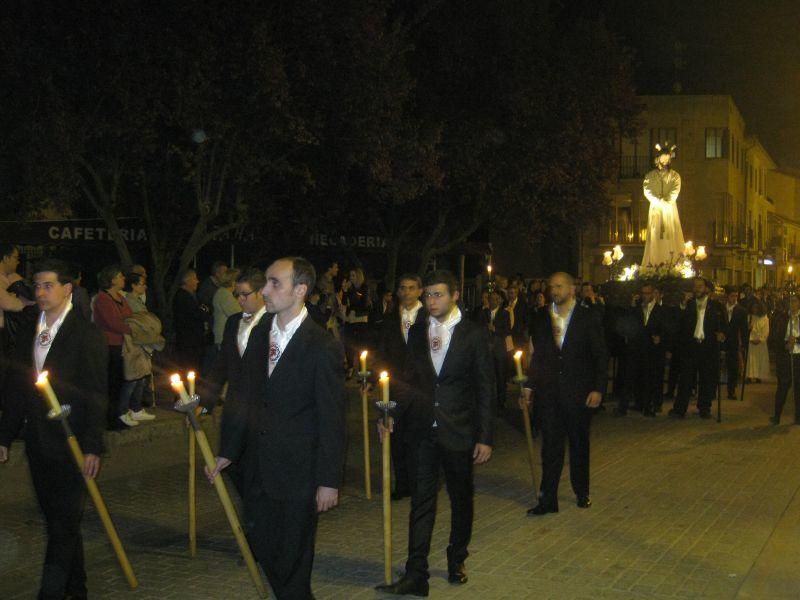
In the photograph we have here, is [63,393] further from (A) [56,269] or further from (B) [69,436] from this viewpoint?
(A) [56,269]

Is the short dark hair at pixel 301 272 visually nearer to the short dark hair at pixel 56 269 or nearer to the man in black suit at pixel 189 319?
the short dark hair at pixel 56 269

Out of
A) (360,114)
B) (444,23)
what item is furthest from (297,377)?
(444,23)

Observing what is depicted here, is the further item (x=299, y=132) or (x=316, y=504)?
(x=299, y=132)

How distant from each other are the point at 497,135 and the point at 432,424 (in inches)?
753

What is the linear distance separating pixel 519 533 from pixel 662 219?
24.8m

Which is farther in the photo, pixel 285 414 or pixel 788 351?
pixel 788 351

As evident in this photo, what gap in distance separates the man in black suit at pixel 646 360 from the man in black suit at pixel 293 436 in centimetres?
1086

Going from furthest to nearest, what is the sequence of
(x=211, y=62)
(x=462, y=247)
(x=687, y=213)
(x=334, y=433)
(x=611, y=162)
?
(x=687, y=213)
(x=462, y=247)
(x=611, y=162)
(x=211, y=62)
(x=334, y=433)

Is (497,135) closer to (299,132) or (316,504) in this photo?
(299,132)

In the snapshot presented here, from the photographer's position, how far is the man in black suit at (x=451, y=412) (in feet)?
21.1

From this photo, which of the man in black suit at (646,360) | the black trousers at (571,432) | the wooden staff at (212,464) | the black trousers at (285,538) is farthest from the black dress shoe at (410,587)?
the man in black suit at (646,360)

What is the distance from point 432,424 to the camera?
21.1 ft

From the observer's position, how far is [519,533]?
7.79 meters

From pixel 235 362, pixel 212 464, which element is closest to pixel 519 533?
pixel 235 362
